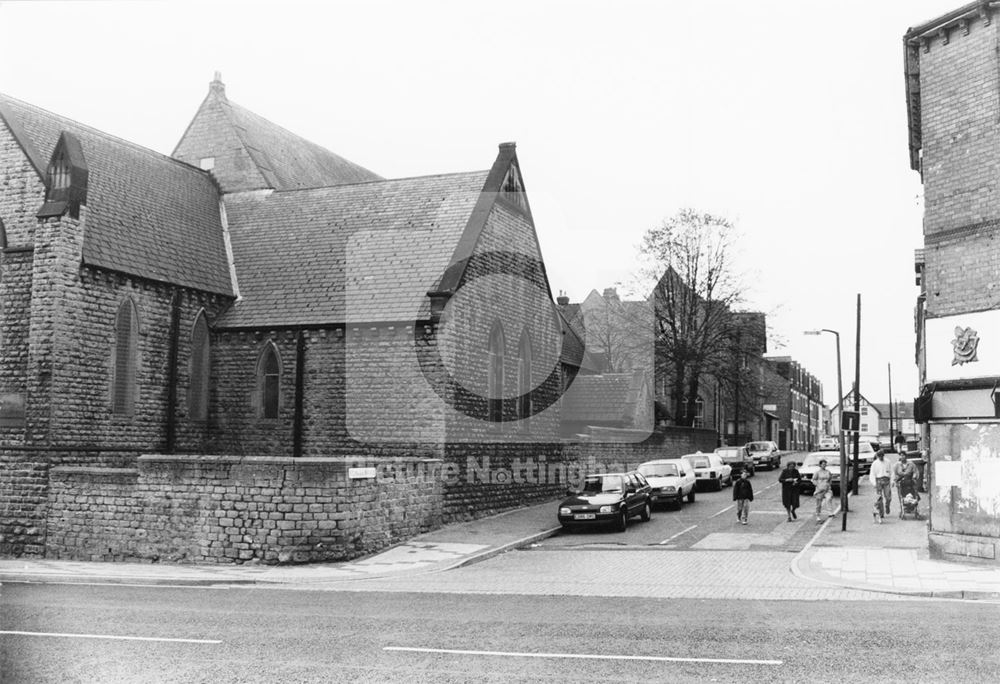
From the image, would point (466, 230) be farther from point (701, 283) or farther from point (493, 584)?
point (701, 283)

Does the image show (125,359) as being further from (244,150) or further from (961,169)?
(961,169)

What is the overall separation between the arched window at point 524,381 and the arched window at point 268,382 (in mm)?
6846

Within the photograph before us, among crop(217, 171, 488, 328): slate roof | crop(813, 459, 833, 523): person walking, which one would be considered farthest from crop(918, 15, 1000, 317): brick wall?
crop(217, 171, 488, 328): slate roof

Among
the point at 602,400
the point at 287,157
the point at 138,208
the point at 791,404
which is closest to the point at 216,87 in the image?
the point at 287,157

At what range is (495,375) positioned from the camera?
25953mm

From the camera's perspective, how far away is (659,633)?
34.0 ft

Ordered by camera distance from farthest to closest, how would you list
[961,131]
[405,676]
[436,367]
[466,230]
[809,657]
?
1. [466,230]
2. [436,367]
3. [961,131]
4. [809,657]
5. [405,676]

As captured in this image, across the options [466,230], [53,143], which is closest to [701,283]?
[466,230]

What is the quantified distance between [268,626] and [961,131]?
1452cm

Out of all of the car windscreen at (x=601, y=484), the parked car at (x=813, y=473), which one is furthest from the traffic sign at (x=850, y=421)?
the parked car at (x=813, y=473)

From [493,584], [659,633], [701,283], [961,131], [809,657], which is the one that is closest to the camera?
[809,657]

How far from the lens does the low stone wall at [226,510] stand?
59.0 feet

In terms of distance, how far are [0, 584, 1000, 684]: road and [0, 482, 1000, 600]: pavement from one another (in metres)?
1.57

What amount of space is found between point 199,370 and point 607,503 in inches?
447
